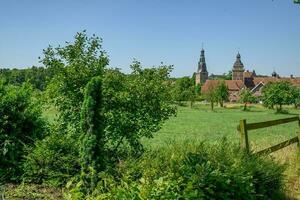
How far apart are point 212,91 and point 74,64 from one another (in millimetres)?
75273

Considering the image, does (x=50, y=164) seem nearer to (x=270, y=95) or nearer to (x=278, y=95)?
(x=278, y=95)

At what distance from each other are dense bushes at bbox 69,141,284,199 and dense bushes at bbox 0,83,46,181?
7.97ft

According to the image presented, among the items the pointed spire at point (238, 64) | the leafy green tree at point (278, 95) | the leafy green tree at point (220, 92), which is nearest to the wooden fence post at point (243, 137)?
the leafy green tree at point (278, 95)

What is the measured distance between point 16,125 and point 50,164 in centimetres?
149

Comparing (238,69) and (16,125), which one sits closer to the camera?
(16,125)

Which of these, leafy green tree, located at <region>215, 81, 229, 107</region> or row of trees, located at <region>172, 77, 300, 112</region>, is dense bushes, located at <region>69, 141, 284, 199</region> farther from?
leafy green tree, located at <region>215, 81, 229, 107</region>

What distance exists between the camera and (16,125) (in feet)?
25.6

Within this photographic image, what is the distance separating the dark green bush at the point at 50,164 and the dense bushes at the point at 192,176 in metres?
1.08

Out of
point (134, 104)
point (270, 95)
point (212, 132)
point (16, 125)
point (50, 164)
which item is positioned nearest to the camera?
point (50, 164)

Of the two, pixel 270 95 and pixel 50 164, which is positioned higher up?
pixel 270 95

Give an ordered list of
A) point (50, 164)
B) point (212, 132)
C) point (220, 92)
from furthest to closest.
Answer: point (220, 92), point (212, 132), point (50, 164)

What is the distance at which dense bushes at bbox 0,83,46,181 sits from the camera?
7.36 metres

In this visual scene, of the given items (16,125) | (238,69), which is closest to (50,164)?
(16,125)

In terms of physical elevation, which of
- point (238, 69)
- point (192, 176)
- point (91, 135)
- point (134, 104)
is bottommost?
point (192, 176)
